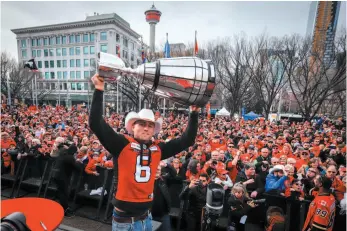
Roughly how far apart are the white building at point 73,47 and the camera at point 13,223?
54550 millimetres

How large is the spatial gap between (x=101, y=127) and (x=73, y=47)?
207 feet

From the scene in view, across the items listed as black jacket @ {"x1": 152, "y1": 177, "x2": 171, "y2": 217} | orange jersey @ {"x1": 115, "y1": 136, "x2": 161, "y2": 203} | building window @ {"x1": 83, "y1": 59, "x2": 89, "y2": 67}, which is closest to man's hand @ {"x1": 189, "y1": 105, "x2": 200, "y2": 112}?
orange jersey @ {"x1": 115, "y1": 136, "x2": 161, "y2": 203}

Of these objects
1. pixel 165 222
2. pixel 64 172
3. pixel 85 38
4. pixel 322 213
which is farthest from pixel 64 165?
pixel 85 38

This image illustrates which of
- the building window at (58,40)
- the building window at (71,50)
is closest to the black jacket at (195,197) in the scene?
the building window at (71,50)

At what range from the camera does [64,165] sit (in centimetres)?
532

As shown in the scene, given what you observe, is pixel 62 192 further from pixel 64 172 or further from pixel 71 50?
pixel 71 50

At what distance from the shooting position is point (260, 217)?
4.65m

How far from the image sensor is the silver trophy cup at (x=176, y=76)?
176cm

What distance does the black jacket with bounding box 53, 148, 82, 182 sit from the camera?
5.22m

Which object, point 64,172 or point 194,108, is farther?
point 64,172

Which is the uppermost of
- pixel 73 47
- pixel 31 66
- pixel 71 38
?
pixel 71 38

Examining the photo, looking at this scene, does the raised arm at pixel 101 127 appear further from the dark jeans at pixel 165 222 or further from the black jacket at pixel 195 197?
the black jacket at pixel 195 197

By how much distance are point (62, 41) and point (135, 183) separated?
6655cm

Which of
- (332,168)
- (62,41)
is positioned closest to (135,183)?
(332,168)
